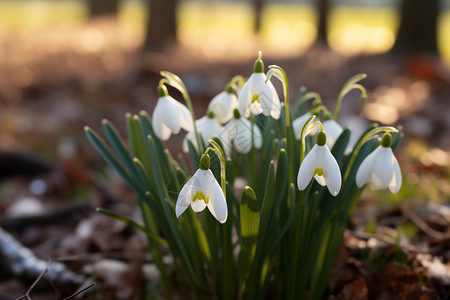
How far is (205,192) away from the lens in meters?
1.06

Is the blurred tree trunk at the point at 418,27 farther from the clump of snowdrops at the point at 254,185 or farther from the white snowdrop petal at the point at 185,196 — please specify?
the white snowdrop petal at the point at 185,196

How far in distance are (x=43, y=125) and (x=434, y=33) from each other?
5.41 meters

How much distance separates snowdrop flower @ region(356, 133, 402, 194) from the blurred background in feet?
2.64

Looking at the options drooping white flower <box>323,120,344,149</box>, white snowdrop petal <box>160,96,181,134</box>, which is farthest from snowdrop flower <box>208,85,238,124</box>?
drooping white flower <box>323,120,344,149</box>

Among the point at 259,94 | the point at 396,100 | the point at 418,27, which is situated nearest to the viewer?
the point at 259,94

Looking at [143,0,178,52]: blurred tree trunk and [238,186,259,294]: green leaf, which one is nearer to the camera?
[238,186,259,294]: green leaf

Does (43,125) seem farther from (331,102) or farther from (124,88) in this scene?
(331,102)

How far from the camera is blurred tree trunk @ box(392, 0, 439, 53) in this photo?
684 centimetres

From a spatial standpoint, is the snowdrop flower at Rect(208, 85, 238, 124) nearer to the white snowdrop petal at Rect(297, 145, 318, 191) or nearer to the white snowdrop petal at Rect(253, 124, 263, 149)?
the white snowdrop petal at Rect(253, 124, 263, 149)

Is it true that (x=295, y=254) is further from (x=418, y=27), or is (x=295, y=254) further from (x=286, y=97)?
(x=418, y=27)

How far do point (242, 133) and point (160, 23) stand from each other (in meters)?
6.62

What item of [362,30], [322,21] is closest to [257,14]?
[362,30]

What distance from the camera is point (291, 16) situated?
855 inches

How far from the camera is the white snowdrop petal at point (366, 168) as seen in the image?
1172 millimetres
